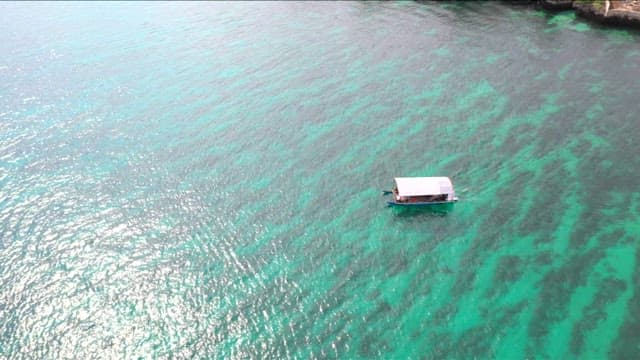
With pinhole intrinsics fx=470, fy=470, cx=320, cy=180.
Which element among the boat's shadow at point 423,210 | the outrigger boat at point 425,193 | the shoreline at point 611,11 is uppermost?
the shoreline at point 611,11

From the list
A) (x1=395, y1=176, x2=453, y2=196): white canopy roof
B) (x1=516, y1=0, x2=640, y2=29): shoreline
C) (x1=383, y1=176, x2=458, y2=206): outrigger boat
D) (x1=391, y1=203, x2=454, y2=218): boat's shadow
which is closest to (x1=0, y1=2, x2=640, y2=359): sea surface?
(x1=391, y1=203, x2=454, y2=218): boat's shadow

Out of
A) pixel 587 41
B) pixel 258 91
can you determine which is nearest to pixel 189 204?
pixel 258 91

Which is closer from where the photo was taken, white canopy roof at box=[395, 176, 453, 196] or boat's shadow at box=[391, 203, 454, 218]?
boat's shadow at box=[391, 203, 454, 218]

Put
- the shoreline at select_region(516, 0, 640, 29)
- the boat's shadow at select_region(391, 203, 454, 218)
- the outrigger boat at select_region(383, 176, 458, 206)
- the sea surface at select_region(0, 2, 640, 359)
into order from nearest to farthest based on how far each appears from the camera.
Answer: the sea surface at select_region(0, 2, 640, 359) → the boat's shadow at select_region(391, 203, 454, 218) → the outrigger boat at select_region(383, 176, 458, 206) → the shoreline at select_region(516, 0, 640, 29)

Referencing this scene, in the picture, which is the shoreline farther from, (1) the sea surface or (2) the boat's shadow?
(2) the boat's shadow

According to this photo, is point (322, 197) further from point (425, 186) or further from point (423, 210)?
point (425, 186)

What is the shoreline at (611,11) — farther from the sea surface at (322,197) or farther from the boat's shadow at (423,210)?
the boat's shadow at (423,210)

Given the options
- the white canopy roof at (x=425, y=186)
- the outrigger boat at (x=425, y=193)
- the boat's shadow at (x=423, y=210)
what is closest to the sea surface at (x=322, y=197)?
the boat's shadow at (x=423, y=210)

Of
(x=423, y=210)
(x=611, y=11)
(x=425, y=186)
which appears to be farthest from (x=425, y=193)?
(x=611, y=11)
